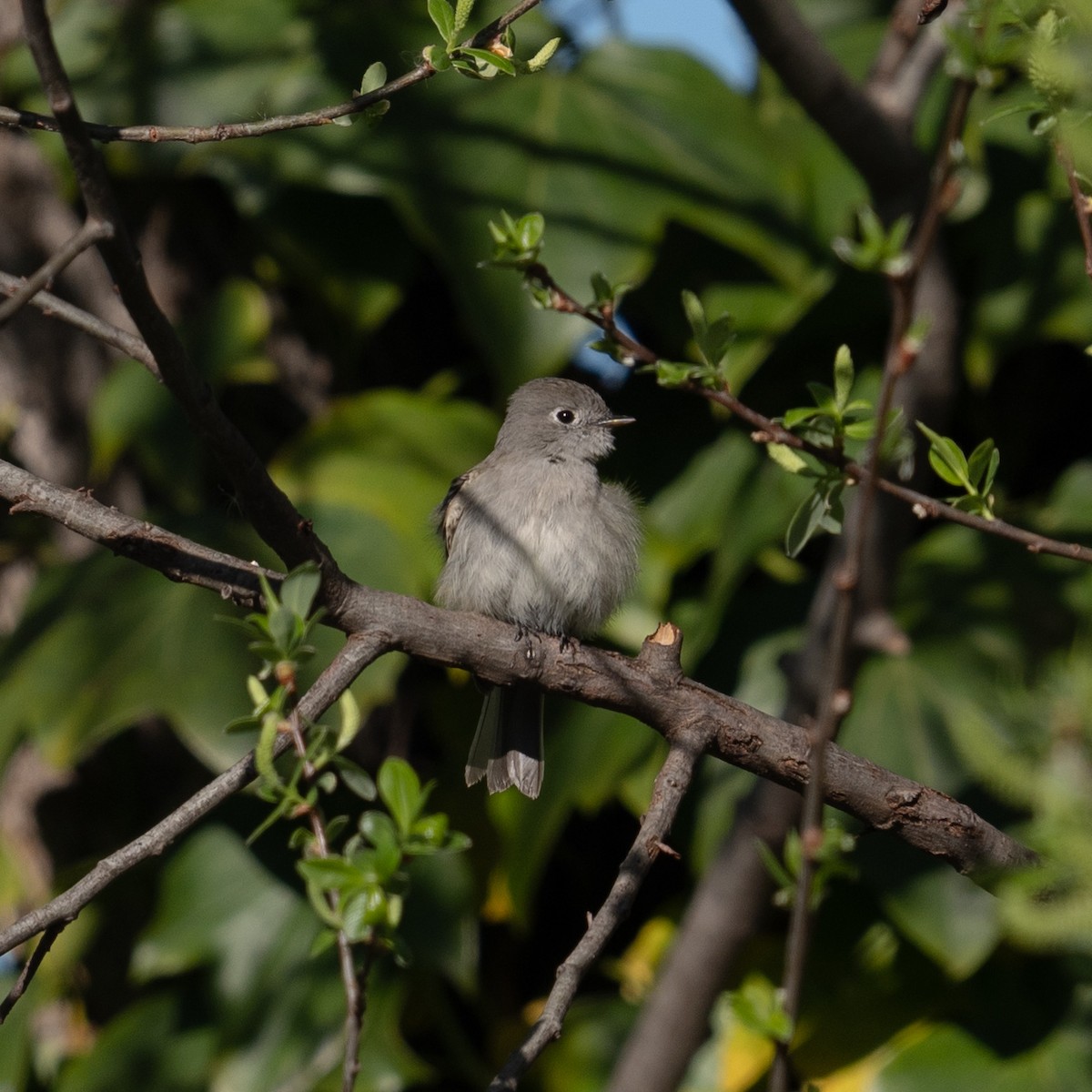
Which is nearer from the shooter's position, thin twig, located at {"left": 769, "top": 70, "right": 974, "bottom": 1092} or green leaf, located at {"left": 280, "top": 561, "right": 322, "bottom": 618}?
thin twig, located at {"left": 769, "top": 70, "right": 974, "bottom": 1092}

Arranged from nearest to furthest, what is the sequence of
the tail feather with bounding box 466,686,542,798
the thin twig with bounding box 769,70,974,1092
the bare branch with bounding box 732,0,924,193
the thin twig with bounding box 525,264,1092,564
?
the thin twig with bounding box 769,70,974,1092 → the thin twig with bounding box 525,264,1092,564 → the bare branch with bounding box 732,0,924,193 → the tail feather with bounding box 466,686,542,798

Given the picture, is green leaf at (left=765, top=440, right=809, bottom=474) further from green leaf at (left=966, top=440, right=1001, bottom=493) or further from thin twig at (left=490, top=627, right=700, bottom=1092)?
thin twig at (left=490, top=627, right=700, bottom=1092)

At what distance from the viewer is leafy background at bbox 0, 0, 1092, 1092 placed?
3910mm

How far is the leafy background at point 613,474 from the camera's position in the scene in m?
3.91

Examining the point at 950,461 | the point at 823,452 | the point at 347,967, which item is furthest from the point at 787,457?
the point at 347,967

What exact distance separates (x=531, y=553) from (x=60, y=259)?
2.54 metres

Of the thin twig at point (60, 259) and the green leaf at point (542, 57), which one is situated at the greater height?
the green leaf at point (542, 57)

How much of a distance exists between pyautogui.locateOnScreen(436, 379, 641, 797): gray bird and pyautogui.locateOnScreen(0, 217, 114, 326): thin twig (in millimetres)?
2294

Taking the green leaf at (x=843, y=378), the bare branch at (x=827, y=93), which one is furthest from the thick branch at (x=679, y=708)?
the bare branch at (x=827, y=93)

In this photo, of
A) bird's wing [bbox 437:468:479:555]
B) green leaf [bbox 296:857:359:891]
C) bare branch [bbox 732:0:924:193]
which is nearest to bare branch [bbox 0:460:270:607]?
green leaf [bbox 296:857:359:891]

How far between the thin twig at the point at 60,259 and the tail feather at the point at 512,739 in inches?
88.4

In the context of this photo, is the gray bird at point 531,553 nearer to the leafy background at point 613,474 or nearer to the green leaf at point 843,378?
the leafy background at point 613,474

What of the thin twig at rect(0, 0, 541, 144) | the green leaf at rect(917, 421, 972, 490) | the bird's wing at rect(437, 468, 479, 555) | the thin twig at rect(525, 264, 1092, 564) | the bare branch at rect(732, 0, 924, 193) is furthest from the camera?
the bird's wing at rect(437, 468, 479, 555)

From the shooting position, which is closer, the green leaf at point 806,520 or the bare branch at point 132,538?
the bare branch at point 132,538
